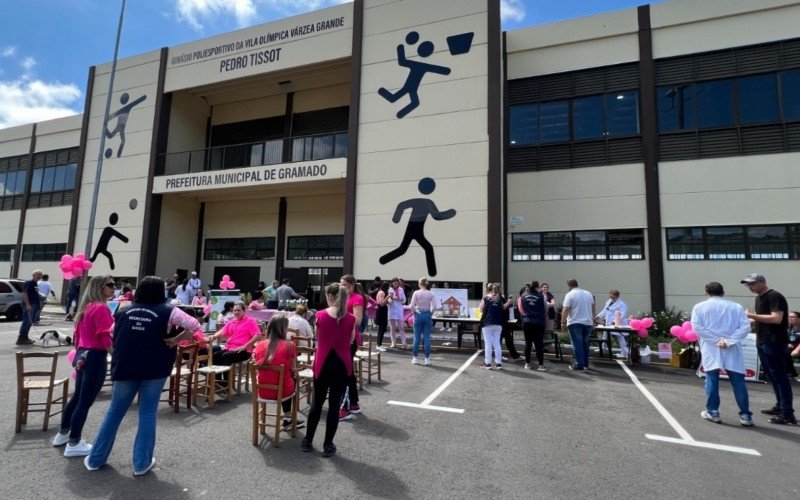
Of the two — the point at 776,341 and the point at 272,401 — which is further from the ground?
the point at 776,341

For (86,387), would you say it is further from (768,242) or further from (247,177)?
(768,242)

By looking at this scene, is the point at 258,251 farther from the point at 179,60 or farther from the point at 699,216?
the point at 699,216

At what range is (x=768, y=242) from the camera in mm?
12453

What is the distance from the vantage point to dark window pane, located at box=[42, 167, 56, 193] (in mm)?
22984

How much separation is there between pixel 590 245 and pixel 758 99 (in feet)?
22.3

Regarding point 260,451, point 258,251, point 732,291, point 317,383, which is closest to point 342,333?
point 317,383

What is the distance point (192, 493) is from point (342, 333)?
176 cm

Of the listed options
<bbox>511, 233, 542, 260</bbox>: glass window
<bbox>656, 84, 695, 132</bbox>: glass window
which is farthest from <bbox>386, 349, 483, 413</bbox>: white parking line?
<bbox>656, 84, 695, 132</bbox>: glass window

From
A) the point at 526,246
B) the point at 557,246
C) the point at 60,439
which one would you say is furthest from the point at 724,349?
the point at 526,246

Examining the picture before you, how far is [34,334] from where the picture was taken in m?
11.4

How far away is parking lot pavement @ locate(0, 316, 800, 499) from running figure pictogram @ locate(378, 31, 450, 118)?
36.8 feet

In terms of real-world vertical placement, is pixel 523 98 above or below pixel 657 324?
above

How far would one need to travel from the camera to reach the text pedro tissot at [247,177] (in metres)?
16.0

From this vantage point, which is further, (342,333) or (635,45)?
(635,45)
